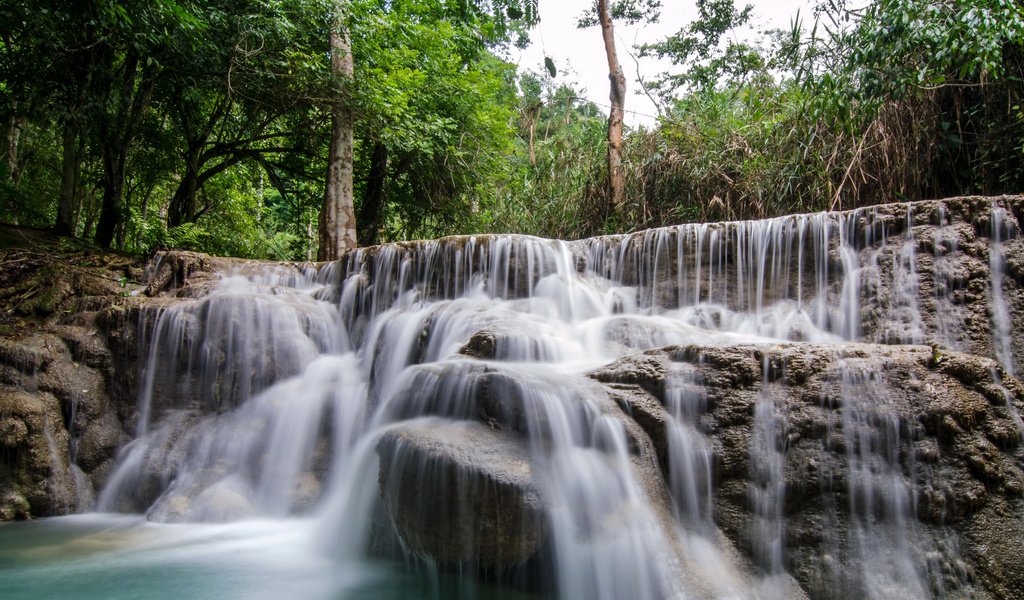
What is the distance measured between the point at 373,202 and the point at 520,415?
10.1 metres

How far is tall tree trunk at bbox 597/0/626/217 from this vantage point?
10641mm

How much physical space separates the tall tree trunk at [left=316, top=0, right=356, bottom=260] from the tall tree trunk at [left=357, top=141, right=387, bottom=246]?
284 centimetres

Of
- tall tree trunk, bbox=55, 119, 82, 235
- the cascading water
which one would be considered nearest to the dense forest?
tall tree trunk, bbox=55, 119, 82, 235

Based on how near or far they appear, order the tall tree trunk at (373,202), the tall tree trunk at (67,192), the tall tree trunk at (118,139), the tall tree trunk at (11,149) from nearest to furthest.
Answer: the tall tree trunk at (67,192), the tall tree trunk at (118,139), the tall tree trunk at (11,149), the tall tree trunk at (373,202)

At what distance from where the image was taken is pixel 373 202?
1262cm

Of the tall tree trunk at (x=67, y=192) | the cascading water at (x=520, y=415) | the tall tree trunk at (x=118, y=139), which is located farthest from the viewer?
the tall tree trunk at (x=118, y=139)

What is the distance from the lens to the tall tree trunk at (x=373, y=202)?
1239 centimetres

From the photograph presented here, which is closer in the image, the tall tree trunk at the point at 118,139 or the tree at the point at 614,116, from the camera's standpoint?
the tall tree trunk at the point at 118,139

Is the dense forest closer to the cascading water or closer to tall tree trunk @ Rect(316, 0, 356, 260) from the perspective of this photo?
tall tree trunk @ Rect(316, 0, 356, 260)

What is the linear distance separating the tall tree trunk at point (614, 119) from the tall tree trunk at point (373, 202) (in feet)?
15.9

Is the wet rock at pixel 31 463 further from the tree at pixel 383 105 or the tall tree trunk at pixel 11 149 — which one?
the tall tree trunk at pixel 11 149

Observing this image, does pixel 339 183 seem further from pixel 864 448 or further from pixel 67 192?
pixel 864 448

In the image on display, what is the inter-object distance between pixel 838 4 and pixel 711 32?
10498mm

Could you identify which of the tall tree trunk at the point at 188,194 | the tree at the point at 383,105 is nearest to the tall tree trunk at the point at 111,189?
the tall tree trunk at the point at 188,194
